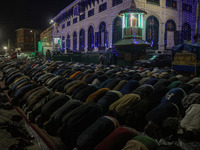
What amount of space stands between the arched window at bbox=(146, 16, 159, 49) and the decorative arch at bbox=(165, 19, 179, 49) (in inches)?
76.0

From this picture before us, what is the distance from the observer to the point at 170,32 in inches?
981

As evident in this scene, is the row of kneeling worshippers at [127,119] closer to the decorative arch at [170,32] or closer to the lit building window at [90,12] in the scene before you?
the decorative arch at [170,32]

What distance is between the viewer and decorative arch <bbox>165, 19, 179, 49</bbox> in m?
24.6

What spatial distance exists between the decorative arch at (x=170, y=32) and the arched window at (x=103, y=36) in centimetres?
893

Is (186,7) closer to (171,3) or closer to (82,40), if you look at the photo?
(171,3)

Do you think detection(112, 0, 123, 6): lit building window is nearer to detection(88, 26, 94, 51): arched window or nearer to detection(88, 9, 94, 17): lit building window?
detection(88, 9, 94, 17): lit building window

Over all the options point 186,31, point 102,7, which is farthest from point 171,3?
point 102,7

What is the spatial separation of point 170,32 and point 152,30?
3692mm

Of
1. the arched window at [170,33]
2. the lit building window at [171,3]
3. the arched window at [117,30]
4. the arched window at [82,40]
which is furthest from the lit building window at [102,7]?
the arched window at [170,33]

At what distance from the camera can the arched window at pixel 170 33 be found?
24605 mm

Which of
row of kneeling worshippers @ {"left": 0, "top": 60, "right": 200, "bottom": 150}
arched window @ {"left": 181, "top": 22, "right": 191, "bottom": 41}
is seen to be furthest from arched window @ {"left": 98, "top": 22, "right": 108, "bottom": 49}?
row of kneeling worshippers @ {"left": 0, "top": 60, "right": 200, "bottom": 150}

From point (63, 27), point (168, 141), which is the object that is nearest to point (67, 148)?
point (168, 141)

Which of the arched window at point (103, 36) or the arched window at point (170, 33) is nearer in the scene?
the arched window at point (170, 33)

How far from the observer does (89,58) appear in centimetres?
2073
